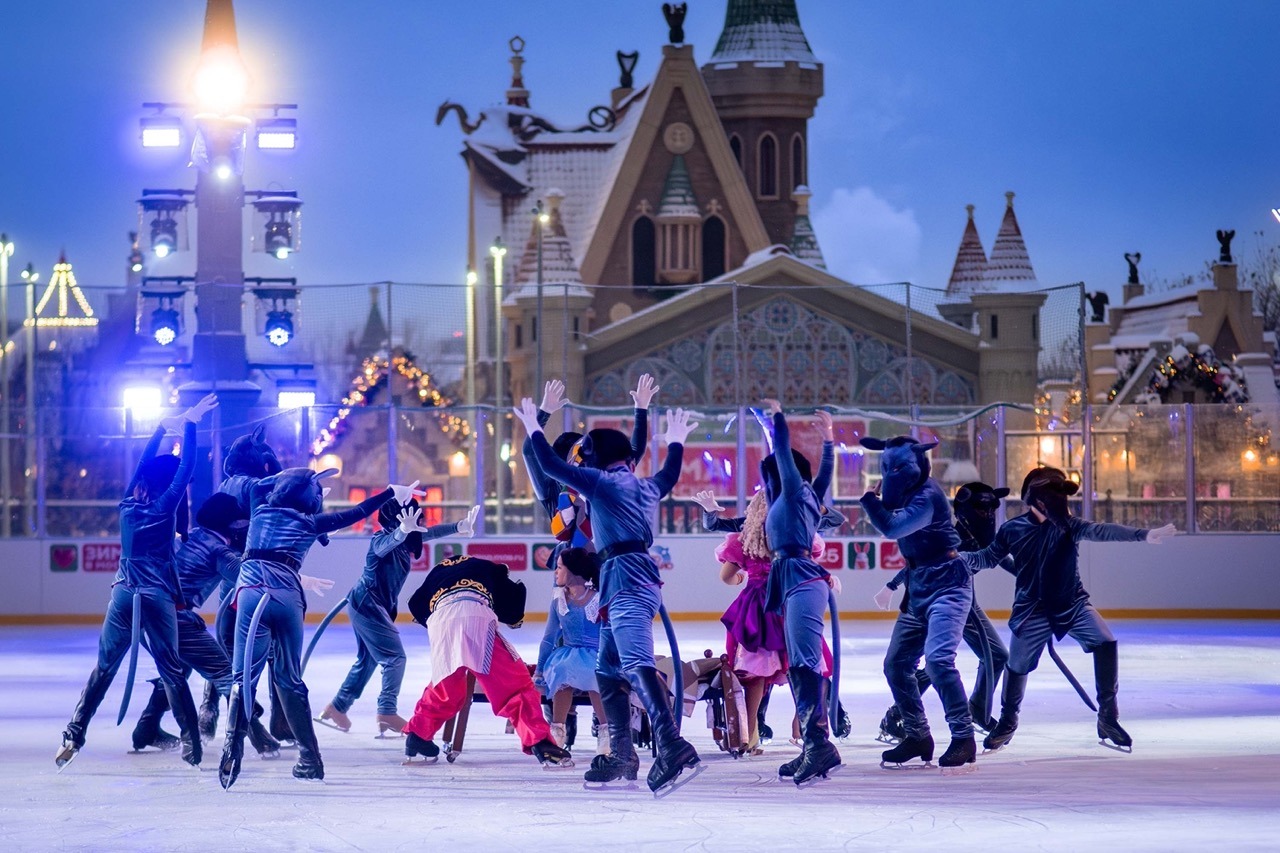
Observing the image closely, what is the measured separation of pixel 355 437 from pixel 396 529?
37.2ft

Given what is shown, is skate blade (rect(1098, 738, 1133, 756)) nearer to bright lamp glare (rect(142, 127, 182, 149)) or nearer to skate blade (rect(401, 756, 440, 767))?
skate blade (rect(401, 756, 440, 767))

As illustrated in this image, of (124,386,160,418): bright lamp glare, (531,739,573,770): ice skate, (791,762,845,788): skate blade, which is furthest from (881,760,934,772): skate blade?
(124,386,160,418): bright lamp glare

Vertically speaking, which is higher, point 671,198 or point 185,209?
point 671,198

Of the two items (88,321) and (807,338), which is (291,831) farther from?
(807,338)

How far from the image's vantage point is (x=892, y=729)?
11055mm

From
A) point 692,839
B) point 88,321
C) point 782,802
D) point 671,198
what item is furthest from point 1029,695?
point 671,198

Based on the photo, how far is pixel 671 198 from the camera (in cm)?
4769

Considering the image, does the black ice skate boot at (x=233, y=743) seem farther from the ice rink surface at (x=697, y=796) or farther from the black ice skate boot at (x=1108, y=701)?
the black ice skate boot at (x=1108, y=701)

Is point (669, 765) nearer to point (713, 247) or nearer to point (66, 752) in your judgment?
point (66, 752)

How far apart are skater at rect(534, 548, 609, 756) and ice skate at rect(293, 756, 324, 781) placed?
1.40 metres

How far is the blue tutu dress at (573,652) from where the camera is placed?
1039 centimetres

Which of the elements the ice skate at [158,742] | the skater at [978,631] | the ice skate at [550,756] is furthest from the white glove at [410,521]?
the skater at [978,631]

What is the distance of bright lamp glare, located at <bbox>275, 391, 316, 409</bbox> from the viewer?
20250 millimetres

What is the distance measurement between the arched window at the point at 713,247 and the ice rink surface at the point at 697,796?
36596 mm
